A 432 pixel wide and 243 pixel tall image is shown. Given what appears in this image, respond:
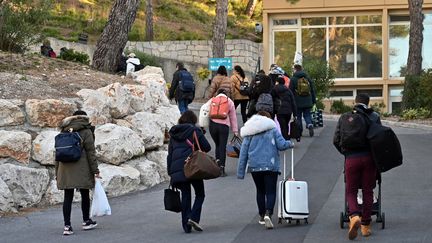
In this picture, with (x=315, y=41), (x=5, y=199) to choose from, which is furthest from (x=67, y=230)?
(x=315, y=41)

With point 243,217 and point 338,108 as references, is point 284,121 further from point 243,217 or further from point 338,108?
point 338,108

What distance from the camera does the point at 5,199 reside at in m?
14.4

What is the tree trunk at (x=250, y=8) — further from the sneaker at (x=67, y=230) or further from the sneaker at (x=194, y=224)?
the sneaker at (x=194, y=224)

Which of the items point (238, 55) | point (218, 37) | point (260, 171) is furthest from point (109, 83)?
point (238, 55)

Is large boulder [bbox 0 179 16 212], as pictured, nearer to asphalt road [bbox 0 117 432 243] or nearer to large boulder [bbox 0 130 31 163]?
asphalt road [bbox 0 117 432 243]

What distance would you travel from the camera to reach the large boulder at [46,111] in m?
16.0

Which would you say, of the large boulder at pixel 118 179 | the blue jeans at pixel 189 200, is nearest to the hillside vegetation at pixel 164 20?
the large boulder at pixel 118 179

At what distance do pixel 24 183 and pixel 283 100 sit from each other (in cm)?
583

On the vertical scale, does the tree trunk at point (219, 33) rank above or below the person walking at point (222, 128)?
above

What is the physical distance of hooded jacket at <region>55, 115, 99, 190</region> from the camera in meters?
12.4

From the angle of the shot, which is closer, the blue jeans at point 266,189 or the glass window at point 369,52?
the blue jeans at point 266,189

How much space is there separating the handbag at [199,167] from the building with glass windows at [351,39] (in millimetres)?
26609

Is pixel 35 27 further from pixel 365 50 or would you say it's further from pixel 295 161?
pixel 365 50

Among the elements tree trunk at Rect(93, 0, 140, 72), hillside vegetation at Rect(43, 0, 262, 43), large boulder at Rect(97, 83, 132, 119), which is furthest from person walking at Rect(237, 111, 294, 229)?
hillside vegetation at Rect(43, 0, 262, 43)
